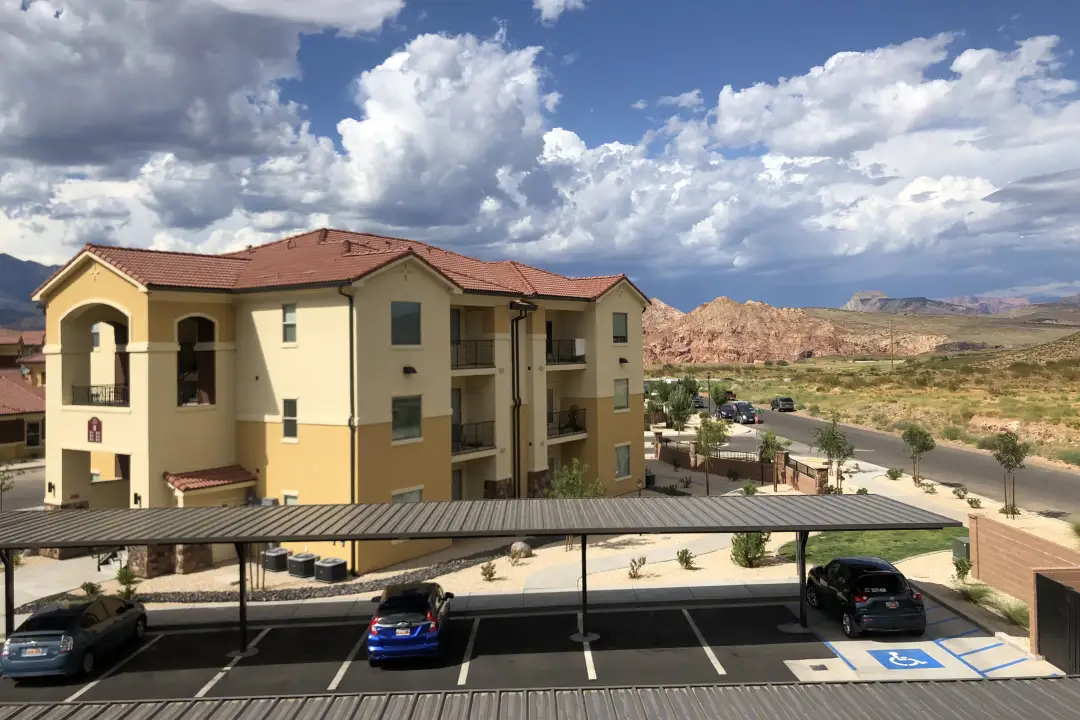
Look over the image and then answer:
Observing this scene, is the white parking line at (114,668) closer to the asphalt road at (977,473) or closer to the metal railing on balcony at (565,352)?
the metal railing on balcony at (565,352)

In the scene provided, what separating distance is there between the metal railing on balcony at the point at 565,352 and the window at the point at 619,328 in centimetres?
217

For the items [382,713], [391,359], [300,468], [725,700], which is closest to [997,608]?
[725,700]

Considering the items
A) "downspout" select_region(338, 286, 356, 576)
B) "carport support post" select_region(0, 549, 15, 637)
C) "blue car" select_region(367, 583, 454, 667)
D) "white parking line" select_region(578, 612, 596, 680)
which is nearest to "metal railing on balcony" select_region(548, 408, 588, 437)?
"downspout" select_region(338, 286, 356, 576)

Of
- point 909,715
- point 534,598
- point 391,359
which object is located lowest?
point 534,598

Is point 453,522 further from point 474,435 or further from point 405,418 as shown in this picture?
point 474,435

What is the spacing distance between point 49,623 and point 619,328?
26045mm

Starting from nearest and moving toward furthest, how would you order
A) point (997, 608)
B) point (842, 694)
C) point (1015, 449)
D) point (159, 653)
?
point (842, 694) < point (159, 653) < point (997, 608) < point (1015, 449)

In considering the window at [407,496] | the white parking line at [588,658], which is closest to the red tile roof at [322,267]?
the window at [407,496]

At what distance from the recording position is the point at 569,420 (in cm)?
3472

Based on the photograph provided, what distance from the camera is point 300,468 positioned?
25.2 metres

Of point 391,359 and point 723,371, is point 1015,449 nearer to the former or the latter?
point 391,359

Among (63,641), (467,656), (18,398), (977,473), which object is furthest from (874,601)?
(18,398)

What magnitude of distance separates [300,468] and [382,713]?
1796cm

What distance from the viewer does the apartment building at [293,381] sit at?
79.9 feet
